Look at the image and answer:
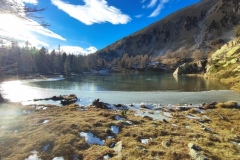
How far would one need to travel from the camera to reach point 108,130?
47.0 feet

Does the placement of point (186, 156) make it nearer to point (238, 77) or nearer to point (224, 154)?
point (224, 154)

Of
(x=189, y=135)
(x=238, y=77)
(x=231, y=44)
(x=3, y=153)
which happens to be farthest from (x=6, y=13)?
(x=231, y=44)

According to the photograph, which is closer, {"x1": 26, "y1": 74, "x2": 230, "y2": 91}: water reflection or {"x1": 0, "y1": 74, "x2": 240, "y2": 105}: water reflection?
{"x1": 0, "y1": 74, "x2": 240, "y2": 105}: water reflection

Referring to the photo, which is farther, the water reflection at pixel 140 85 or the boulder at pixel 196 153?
the water reflection at pixel 140 85

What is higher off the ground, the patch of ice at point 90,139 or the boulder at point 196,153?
the boulder at point 196,153

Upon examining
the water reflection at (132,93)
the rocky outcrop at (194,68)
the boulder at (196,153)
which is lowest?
the water reflection at (132,93)

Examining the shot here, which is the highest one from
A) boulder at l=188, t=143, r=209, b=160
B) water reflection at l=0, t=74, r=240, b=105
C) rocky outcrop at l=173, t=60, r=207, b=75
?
rocky outcrop at l=173, t=60, r=207, b=75

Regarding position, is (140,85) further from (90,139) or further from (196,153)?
(196,153)

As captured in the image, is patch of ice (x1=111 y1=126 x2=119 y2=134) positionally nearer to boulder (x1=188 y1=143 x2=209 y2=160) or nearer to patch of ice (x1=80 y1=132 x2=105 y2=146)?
patch of ice (x1=80 y1=132 x2=105 y2=146)

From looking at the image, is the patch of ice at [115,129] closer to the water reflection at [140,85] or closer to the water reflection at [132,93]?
the water reflection at [132,93]

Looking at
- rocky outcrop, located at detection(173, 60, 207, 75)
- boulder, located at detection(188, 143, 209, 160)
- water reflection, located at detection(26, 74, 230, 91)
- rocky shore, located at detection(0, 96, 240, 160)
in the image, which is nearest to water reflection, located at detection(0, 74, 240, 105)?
water reflection, located at detection(26, 74, 230, 91)

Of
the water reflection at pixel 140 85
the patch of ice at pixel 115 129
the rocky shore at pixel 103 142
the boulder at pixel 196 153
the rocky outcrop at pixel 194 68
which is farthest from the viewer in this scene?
the rocky outcrop at pixel 194 68

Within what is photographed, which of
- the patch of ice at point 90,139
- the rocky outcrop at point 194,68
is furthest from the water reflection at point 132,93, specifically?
the rocky outcrop at point 194,68

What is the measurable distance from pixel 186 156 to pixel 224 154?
94.8 inches
